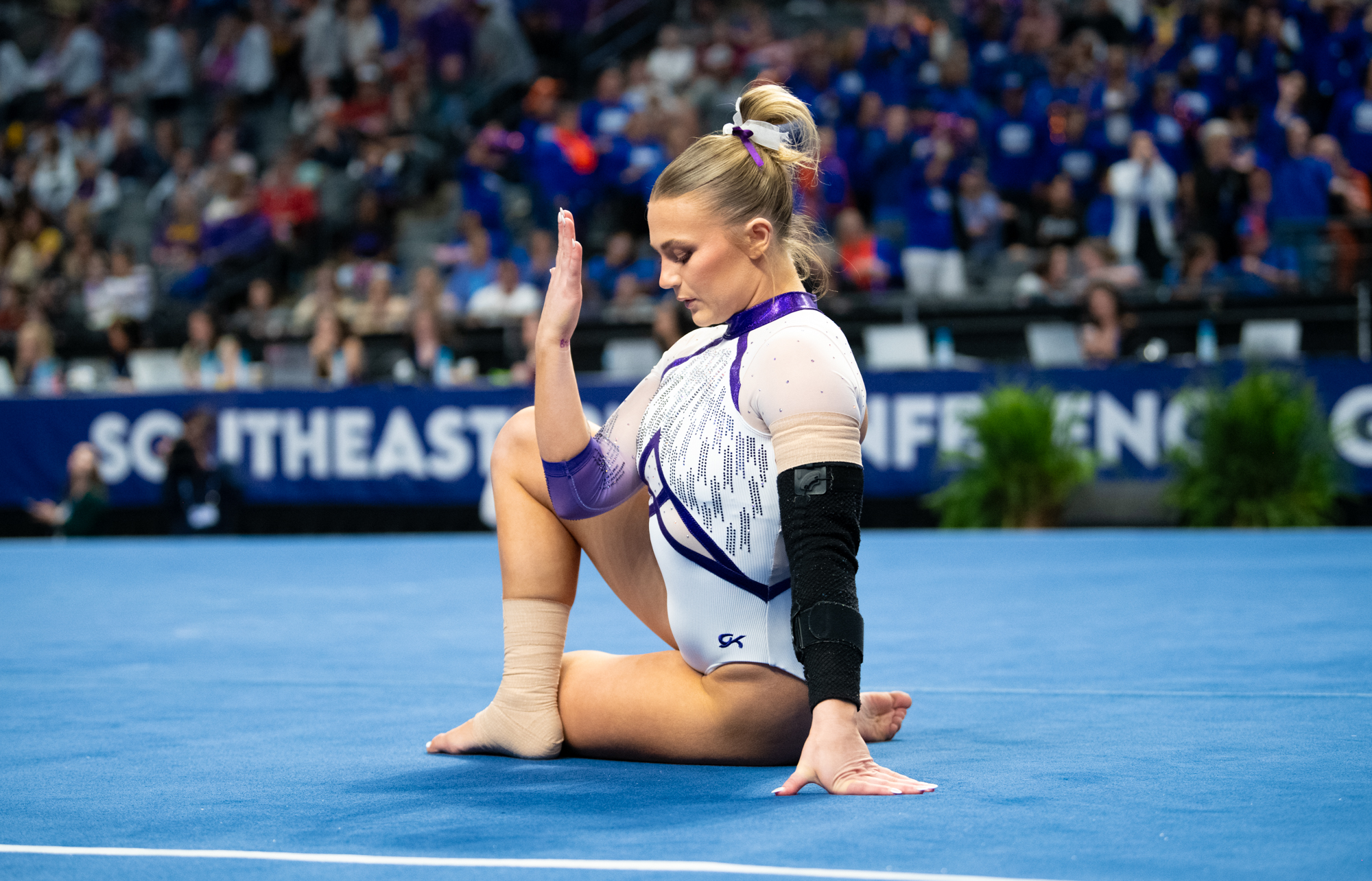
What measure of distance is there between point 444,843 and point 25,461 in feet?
36.1

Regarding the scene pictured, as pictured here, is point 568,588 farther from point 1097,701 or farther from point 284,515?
point 284,515

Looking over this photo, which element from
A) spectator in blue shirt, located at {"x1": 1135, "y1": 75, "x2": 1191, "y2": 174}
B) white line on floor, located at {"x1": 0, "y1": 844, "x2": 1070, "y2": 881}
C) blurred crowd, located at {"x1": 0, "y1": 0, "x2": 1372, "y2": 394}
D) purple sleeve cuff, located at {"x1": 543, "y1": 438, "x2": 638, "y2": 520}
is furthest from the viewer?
spectator in blue shirt, located at {"x1": 1135, "y1": 75, "x2": 1191, "y2": 174}

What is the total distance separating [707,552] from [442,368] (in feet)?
29.5

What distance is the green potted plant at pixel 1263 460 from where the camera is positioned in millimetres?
9547

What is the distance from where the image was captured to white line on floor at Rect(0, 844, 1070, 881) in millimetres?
2076

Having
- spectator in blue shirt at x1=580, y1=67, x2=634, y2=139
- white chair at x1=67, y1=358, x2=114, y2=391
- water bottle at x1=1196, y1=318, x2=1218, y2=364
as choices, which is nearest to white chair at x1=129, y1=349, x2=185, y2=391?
white chair at x1=67, y1=358, x2=114, y2=391

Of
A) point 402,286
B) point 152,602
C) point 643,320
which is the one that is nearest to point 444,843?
point 152,602

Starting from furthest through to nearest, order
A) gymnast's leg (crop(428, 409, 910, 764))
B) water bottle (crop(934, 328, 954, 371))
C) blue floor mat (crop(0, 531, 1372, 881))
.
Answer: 1. water bottle (crop(934, 328, 954, 371))
2. gymnast's leg (crop(428, 409, 910, 764))
3. blue floor mat (crop(0, 531, 1372, 881))

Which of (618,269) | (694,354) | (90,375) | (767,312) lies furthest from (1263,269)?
(90,375)

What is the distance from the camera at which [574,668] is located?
10.5 ft

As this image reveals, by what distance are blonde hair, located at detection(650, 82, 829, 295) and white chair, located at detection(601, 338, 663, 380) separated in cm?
796

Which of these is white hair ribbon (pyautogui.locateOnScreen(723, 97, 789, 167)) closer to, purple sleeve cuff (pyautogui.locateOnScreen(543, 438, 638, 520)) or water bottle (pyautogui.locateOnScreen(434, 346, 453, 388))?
purple sleeve cuff (pyautogui.locateOnScreen(543, 438, 638, 520))

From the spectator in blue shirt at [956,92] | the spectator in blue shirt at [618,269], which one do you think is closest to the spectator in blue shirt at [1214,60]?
the spectator in blue shirt at [956,92]

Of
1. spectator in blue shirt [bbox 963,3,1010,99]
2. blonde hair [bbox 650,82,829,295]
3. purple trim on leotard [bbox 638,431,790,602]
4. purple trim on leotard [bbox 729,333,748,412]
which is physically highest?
spectator in blue shirt [bbox 963,3,1010,99]
